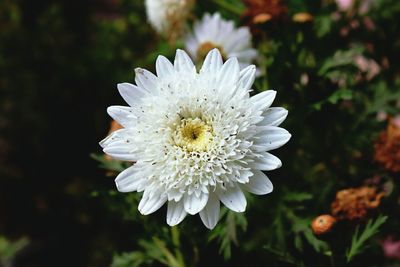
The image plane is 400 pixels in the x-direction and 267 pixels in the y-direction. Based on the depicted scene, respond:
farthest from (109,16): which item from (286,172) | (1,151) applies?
(286,172)

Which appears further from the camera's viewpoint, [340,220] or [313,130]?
[313,130]

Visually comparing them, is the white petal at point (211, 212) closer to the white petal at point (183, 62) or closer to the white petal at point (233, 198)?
the white petal at point (233, 198)

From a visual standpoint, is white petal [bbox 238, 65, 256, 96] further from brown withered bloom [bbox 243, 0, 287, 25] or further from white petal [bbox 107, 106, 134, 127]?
brown withered bloom [bbox 243, 0, 287, 25]

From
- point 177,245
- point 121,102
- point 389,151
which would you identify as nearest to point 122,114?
point 177,245

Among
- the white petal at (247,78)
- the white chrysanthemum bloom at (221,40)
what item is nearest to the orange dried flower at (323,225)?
the white petal at (247,78)

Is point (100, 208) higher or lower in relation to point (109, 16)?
lower

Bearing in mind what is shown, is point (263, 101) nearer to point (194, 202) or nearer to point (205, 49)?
point (194, 202)

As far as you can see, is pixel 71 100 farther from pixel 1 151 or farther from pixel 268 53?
pixel 268 53
